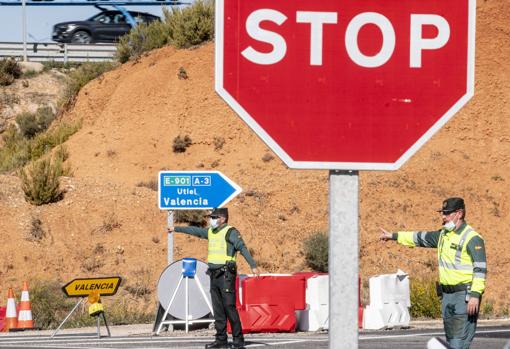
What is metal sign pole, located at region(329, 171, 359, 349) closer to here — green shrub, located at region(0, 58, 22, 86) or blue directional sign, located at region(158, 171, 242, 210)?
blue directional sign, located at region(158, 171, 242, 210)

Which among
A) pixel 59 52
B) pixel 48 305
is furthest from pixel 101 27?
pixel 48 305

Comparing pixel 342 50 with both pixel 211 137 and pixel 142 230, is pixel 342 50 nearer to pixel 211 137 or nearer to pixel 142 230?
pixel 142 230

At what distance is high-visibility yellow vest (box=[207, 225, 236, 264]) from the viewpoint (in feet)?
57.6

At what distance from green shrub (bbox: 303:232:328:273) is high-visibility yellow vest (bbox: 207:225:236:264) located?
64.9ft

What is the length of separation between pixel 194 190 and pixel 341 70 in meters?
17.2

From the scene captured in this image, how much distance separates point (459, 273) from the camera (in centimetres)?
1106

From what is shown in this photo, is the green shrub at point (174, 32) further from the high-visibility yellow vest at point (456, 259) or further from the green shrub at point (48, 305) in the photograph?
the high-visibility yellow vest at point (456, 259)

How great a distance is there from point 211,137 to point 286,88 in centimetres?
4097

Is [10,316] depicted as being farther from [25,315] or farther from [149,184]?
[149,184]

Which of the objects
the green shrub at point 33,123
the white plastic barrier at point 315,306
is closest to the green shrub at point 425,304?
the white plastic barrier at point 315,306

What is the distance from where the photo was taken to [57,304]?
99.0ft

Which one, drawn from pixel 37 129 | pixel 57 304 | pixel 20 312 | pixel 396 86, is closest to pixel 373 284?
pixel 20 312

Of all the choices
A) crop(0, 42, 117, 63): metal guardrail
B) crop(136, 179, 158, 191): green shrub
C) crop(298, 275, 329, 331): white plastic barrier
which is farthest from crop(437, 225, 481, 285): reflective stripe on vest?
crop(0, 42, 117, 63): metal guardrail

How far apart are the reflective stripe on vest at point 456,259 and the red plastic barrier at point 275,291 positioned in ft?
34.4
